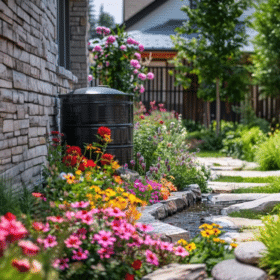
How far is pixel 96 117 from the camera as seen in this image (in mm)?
5332

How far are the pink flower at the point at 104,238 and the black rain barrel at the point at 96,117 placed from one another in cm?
289

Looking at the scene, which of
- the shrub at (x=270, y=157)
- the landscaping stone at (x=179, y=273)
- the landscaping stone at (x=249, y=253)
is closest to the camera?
the landscaping stone at (x=179, y=273)

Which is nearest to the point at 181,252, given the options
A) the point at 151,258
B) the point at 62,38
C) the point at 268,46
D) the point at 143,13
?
the point at 151,258

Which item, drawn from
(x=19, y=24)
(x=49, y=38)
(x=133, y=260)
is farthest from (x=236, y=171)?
(x=133, y=260)

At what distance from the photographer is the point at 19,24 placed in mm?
4086

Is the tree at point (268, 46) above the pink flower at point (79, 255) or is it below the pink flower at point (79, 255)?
above

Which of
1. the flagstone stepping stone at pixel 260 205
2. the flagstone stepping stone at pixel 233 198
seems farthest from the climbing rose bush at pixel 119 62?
the flagstone stepping stone at pixel 260 205

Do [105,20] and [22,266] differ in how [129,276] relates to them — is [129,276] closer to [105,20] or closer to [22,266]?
[22,266]

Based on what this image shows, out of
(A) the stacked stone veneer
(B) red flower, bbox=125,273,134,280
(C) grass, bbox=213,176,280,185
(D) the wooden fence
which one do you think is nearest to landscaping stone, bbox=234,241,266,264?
(B) red flower, bbox=125,273,134,280

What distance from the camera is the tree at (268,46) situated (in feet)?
39.3

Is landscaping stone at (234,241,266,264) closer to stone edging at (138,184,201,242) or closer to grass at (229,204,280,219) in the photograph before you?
stone edging at (138,184,201,242)

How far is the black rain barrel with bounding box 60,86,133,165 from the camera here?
5332 mm

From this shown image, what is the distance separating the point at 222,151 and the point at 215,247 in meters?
8.23

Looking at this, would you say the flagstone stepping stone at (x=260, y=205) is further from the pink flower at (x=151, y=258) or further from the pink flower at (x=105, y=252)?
the pink flower at (x=105, y=252)
